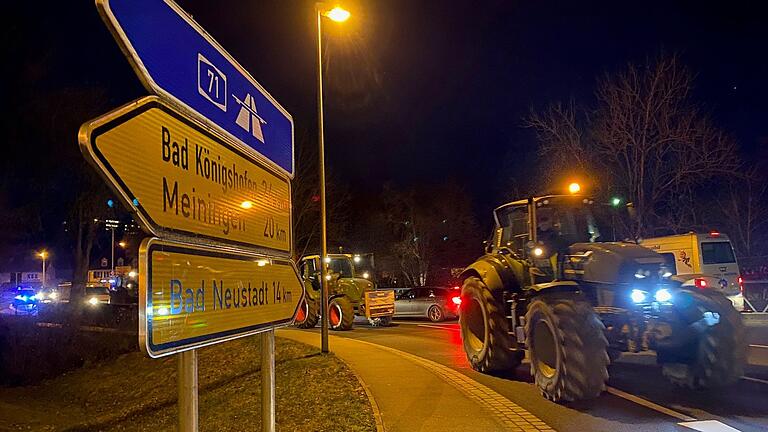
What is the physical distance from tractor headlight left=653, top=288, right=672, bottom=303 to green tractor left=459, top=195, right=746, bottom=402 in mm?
15

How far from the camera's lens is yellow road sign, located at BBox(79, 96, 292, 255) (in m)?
2.19

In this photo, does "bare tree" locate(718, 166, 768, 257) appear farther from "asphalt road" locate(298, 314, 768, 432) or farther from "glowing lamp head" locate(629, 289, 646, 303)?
"glowing lamp head" locate(629, 289, 646, 303)

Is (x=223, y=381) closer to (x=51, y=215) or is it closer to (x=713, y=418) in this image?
(x=713, y=418)

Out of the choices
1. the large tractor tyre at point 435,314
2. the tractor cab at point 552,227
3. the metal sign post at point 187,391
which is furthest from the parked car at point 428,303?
the metal sign post at point 187,391

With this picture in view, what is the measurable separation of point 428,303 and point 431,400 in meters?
16.2

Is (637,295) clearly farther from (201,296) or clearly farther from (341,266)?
(341,266)

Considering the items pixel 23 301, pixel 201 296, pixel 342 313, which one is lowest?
pixel 342 313

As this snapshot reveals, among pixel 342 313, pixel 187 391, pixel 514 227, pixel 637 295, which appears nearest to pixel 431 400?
pixel 637 295

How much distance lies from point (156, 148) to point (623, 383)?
9388mm

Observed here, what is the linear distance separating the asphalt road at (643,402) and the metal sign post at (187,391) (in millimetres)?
5721

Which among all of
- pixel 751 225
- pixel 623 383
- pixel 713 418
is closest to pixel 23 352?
pixel 623 383

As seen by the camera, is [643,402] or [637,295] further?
[637,295]

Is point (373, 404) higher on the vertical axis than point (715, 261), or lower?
lower

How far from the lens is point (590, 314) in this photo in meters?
8.42
